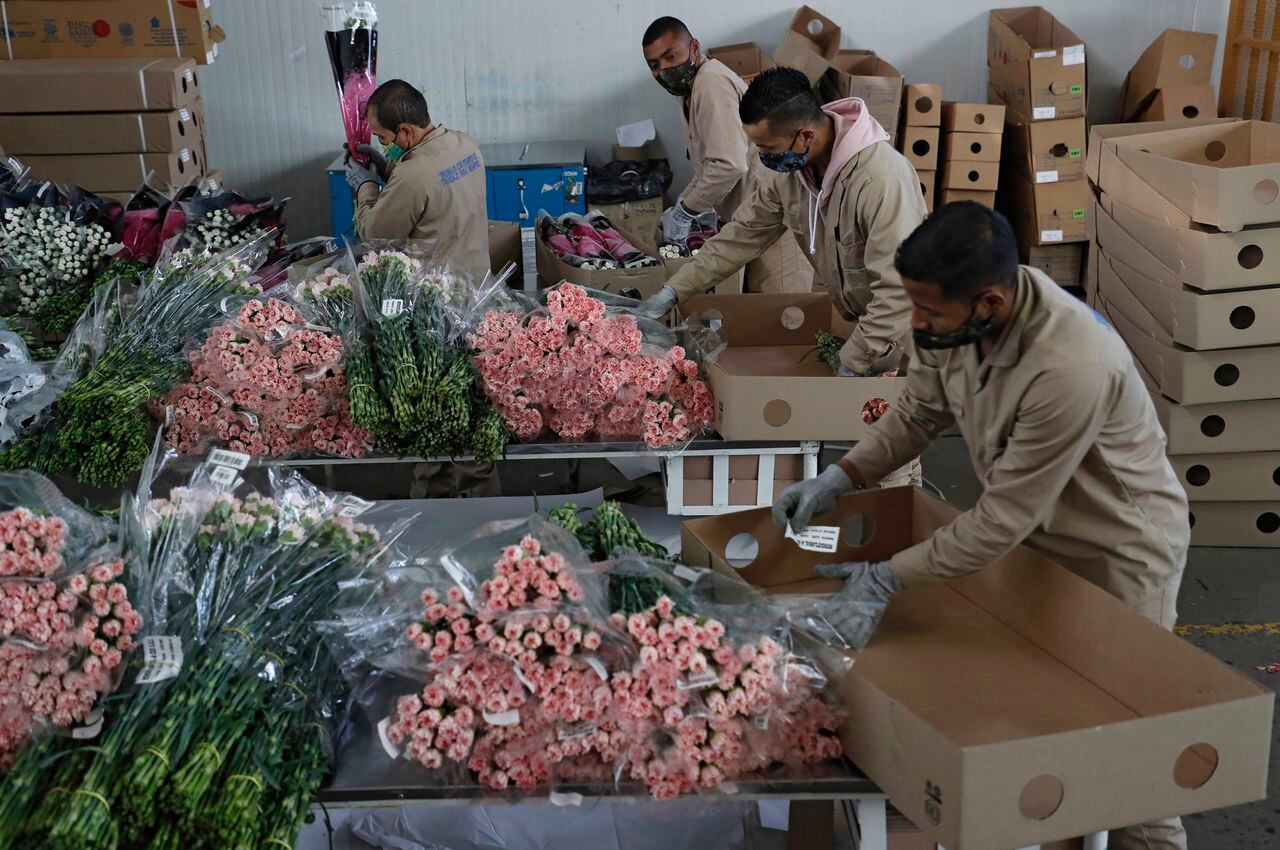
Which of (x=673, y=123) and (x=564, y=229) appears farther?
(x=673, y=123)

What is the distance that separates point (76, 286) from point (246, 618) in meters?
2.58

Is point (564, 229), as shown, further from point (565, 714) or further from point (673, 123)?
point (565, 714)

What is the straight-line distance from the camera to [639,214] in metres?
6.64

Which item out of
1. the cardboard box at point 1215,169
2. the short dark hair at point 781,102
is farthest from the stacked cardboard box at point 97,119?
the cardboard box at point 1215,169

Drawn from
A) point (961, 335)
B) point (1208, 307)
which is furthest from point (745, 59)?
point (961, 335)

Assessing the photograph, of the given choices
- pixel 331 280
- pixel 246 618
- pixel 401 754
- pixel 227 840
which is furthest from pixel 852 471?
pixel 331 280

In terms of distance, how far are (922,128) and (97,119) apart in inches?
165

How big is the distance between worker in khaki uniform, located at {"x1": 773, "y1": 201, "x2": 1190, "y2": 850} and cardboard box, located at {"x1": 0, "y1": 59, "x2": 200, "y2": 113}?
4.24m

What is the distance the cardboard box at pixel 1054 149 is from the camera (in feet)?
20.2

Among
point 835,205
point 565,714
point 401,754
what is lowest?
point 401,754

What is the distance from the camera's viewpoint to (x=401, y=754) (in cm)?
194

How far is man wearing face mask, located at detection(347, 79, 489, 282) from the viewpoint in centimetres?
404

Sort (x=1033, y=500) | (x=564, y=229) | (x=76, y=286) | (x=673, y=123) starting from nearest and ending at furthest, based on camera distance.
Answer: (x=1033, y=500) → (x=76, y=286) → (x=564, y=229) → (x=673, y=123)

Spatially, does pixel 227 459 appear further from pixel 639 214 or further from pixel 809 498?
pixel 639 214
